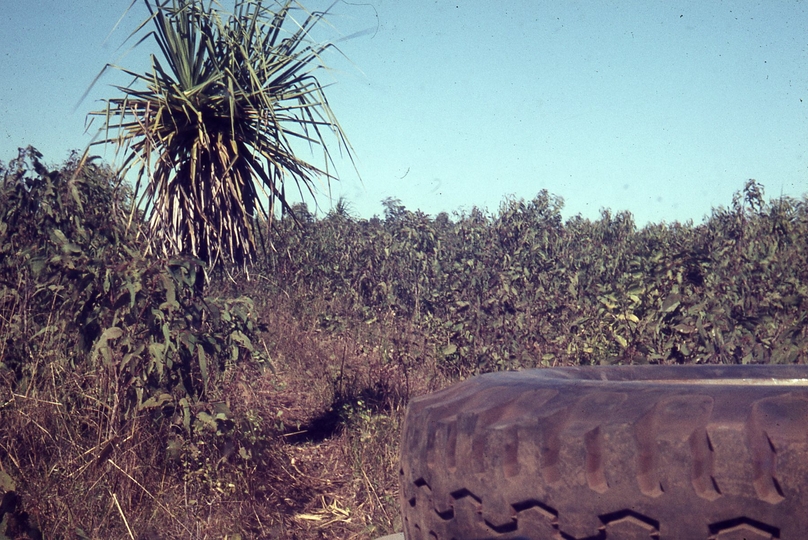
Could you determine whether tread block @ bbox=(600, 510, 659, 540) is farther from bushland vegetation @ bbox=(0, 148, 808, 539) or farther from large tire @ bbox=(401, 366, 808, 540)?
bushland vegetation @ bbox=(0, 148, 808, 539)

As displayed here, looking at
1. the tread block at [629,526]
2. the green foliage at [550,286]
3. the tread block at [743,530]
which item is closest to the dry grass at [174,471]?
the green foliage at [550,286]

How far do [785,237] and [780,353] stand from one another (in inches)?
229

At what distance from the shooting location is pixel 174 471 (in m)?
3.01

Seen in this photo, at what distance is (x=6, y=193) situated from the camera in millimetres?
4988

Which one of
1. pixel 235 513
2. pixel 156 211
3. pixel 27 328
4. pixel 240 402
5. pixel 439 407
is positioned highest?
pixel 156 211

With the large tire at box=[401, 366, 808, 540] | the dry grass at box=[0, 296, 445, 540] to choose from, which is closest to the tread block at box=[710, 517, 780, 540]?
the large tire at box=[401, 366, 808, 540]

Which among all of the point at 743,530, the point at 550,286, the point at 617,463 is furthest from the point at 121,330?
the point at 550,286

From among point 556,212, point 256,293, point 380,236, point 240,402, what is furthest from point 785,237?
point 240,402

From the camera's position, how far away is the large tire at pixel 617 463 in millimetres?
1033

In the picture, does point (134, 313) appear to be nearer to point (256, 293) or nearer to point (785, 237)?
point (256, 293)

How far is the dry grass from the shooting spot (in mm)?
2568

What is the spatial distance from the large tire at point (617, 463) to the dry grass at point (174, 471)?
1.63 meters

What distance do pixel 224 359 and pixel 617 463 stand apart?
3.14 m

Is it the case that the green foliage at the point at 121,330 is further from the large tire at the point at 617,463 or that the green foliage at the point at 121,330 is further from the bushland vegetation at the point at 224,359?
the large tire at the point at 617,463
